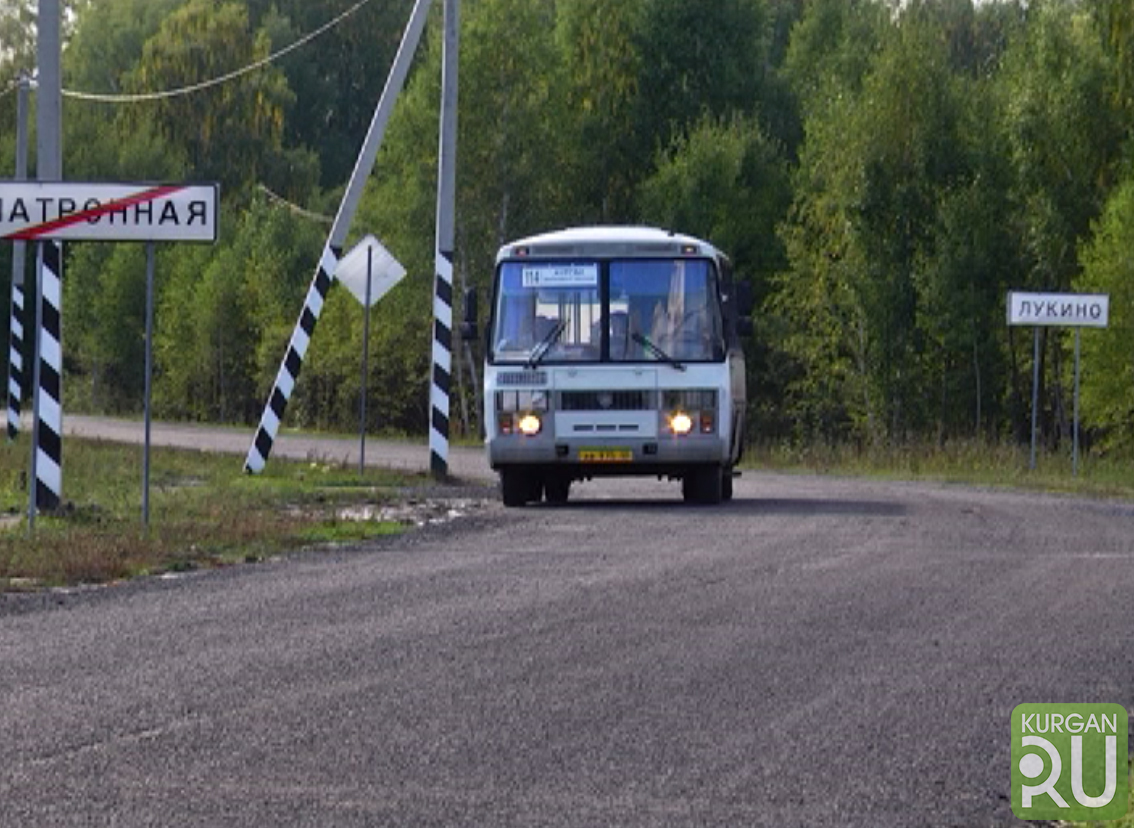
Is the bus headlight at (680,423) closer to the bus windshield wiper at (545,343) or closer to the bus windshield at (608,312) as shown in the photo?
the bus windshield at (608,312)

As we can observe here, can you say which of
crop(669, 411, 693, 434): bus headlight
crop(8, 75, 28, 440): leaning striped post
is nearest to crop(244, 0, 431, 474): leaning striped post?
crop(669, 411, 693, 434): bus headlight

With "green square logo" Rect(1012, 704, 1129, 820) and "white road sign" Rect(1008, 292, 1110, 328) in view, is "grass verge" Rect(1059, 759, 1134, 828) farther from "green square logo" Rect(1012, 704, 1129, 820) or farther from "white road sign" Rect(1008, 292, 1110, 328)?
"white road sign" Rect(1008, 292, 1110, 328)

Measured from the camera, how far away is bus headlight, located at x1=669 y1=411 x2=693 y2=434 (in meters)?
25.4

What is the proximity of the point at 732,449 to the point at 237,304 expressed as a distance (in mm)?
44076

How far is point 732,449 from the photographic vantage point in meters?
26.5

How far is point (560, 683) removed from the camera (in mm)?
11258

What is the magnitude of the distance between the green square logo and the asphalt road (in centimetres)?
14

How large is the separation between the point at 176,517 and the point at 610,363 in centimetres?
543

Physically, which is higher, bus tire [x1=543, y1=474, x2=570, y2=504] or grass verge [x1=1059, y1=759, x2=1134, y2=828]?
bus tire [x1=543, y1=474, x2=570, y2=504]

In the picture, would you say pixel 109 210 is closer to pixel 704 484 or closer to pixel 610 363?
pixel 610 363

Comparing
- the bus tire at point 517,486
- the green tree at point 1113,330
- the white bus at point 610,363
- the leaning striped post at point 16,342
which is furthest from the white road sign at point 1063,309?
the leaning striped post at point 16,342

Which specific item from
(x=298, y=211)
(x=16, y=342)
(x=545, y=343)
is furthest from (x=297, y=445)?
(x=298, y=211)

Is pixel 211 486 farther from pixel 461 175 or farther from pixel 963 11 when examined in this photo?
pixel 963 11

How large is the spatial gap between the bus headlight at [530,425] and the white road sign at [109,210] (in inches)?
217
